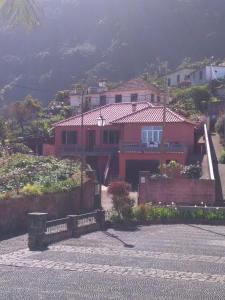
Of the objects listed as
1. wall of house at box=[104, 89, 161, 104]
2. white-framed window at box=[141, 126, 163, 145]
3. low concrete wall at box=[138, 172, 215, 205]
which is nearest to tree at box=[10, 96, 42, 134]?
wall of house at box=[104, 89, 161, 104]

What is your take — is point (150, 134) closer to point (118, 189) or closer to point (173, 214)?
point (118, 189)

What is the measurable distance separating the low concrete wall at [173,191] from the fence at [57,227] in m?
6.66

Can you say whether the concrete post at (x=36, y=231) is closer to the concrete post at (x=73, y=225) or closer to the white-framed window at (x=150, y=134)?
the concrete post at (x=73, y=225)

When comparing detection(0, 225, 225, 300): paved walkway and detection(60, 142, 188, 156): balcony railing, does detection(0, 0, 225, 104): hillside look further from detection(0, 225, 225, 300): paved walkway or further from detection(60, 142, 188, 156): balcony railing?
detection(0, 225, 225, 300): paved walkway

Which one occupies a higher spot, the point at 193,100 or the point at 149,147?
the point at 193,100

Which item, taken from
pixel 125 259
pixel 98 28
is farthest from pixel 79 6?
pixel 125 259

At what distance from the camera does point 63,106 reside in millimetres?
78062

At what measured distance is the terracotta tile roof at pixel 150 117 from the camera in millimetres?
47219

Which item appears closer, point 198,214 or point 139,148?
point 198,214

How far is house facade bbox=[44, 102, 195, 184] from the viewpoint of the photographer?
44.9 meters

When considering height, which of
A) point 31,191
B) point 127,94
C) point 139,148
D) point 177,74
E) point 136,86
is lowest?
point 31,191

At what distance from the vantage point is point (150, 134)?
157ft

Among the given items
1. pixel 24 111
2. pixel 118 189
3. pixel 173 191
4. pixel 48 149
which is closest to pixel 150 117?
pixel 48 149

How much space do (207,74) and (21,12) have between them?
3004 inches
